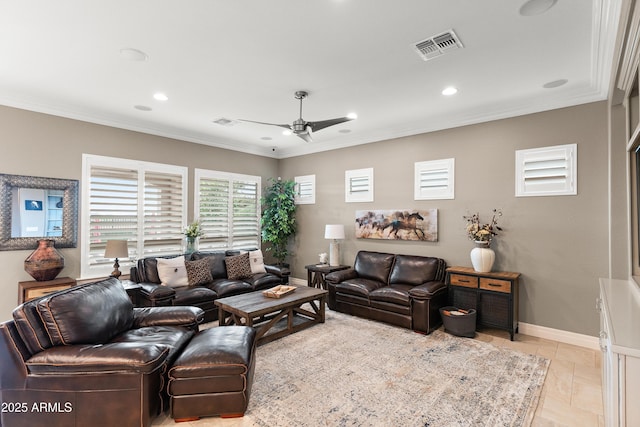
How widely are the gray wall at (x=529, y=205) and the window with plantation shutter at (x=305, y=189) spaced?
4.89 ft

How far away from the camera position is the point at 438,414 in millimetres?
2498

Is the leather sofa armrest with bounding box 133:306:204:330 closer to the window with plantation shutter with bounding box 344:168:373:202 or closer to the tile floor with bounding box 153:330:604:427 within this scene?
the tile floor with bounding box 153:330:604:427

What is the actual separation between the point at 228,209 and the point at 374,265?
300 centimetres

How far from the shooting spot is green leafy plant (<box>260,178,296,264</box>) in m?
6.63

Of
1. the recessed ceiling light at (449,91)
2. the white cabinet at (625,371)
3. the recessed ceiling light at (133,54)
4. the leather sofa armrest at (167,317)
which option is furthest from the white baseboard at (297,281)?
the white cabinet at (625,371)

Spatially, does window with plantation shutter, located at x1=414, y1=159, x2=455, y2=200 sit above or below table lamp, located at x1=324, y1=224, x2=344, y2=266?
above

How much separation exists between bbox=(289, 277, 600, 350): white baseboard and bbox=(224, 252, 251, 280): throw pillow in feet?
13.4

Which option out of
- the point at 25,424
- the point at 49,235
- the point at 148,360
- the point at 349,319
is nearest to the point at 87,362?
the point at 148,360

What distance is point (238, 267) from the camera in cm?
547

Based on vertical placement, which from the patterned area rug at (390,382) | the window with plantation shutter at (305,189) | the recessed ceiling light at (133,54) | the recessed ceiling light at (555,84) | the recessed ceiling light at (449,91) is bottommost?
the patterned area rug at (390,382)

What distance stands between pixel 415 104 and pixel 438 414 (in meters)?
3.50

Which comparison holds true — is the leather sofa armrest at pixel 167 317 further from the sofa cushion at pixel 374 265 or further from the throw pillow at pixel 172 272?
the sofa cushion at pixel 374 265

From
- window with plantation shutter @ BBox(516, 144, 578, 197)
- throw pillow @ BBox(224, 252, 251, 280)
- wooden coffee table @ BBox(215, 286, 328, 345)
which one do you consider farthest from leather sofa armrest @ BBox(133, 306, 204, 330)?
window with plantation shutter @ BBox(516, 144, 578, 197)

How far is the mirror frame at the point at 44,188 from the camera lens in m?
3.91
